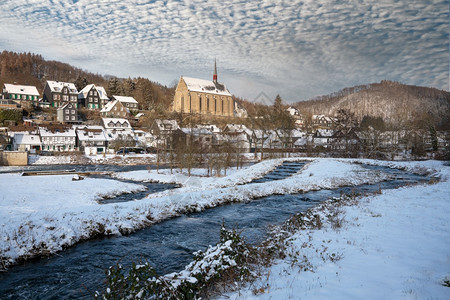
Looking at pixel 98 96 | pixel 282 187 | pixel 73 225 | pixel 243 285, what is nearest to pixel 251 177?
pixel 282 187

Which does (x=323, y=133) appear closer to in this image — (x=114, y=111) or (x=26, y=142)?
(x=114, y=111)

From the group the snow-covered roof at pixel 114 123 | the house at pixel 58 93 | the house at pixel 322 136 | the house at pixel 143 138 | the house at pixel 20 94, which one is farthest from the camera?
the house at pixel 58 93

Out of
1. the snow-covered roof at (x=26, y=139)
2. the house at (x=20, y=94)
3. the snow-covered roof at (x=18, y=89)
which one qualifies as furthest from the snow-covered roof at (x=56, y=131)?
the snow-covered roof at (x=18, y=89)

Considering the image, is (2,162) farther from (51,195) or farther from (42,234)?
(42,234)

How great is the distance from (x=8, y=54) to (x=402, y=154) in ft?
664

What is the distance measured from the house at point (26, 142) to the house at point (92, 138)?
30.0ft

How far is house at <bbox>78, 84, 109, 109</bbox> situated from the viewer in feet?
330

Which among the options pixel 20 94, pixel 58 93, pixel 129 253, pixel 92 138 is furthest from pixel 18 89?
pixel 129 253

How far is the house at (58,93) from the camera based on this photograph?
95.2 metres

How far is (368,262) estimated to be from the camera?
7.02 m

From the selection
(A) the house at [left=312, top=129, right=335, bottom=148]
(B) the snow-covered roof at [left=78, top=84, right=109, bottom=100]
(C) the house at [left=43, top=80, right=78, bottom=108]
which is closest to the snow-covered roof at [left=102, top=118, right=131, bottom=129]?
(C) the house at [left=43, top=80, right=78, bottom=108]

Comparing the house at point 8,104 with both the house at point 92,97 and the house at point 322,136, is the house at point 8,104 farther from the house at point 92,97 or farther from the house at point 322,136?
the house at point 322,136

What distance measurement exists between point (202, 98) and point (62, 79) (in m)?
84.1

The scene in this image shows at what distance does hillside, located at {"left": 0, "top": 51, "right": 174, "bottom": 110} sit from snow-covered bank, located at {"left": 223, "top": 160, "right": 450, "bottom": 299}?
102 metres
